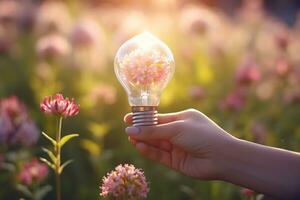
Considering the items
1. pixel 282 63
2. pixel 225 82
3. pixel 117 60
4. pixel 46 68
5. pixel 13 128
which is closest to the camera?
pixel 117 60

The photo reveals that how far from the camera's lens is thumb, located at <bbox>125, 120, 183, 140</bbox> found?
6.29ft

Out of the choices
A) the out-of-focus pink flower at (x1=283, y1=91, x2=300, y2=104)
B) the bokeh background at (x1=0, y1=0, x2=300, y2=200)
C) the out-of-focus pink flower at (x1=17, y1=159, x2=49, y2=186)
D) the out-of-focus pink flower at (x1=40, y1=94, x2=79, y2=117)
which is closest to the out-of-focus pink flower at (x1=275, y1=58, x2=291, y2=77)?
the bokeh background at (x1=0, y1=0, x2=300, y2=200)

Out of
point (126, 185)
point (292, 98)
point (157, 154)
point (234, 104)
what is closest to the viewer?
point (126, 185)

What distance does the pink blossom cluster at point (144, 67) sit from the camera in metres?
1.98

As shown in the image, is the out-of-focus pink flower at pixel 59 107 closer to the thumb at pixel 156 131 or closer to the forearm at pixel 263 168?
the thumb at pixel 156 131

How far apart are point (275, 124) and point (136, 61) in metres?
2.63

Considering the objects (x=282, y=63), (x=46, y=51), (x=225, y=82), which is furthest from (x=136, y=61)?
(x=225, y=82)

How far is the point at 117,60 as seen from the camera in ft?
6.79

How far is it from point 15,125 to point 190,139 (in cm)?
116

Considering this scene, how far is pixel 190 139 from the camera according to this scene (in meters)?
1.95

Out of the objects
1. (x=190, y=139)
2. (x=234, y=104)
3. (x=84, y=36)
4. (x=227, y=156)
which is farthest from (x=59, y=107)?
(x=84, y=36)

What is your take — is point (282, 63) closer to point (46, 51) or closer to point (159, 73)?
point (46, 51)

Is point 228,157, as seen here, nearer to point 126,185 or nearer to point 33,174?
point 126,185

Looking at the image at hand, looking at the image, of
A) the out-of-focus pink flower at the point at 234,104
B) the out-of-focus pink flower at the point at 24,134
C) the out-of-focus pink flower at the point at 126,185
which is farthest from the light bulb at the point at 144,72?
the out-of-focus pink flower at the point at 234,104
